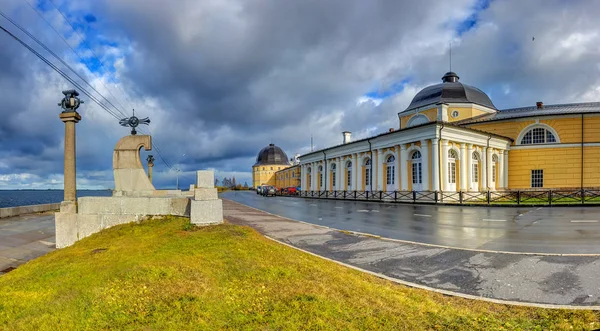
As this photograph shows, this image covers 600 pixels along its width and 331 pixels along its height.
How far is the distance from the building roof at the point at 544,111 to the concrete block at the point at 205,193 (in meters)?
34.6

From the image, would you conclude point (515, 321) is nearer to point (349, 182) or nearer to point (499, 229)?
point (499, 229)

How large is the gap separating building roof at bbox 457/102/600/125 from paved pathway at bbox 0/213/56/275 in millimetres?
38425

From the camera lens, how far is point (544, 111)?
33.3 meters

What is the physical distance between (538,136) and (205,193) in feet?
122

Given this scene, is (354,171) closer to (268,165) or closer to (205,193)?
(205,193)

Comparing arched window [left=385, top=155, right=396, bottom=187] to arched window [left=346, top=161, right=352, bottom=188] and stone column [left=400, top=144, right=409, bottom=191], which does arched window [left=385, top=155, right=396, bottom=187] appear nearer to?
stone column [left=400, top=144, right=409, bottom=191]

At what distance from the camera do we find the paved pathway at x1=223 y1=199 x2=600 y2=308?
5043mm

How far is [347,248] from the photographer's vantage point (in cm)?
A: 858

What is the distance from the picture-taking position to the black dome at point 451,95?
40094 millimetres

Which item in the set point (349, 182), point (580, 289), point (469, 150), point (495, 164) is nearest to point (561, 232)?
point (580, 289)

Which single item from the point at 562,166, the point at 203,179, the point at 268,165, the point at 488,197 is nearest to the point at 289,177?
the point at 268,165

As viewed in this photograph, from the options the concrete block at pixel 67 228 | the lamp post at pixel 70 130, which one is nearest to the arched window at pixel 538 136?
the lamp post at pixel 70 130

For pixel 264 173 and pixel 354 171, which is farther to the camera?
pixel 264 173

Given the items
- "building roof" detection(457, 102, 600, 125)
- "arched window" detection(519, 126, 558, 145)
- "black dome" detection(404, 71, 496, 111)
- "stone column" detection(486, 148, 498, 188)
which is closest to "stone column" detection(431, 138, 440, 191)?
"stone column" detection(486, 148, 498, 188)
